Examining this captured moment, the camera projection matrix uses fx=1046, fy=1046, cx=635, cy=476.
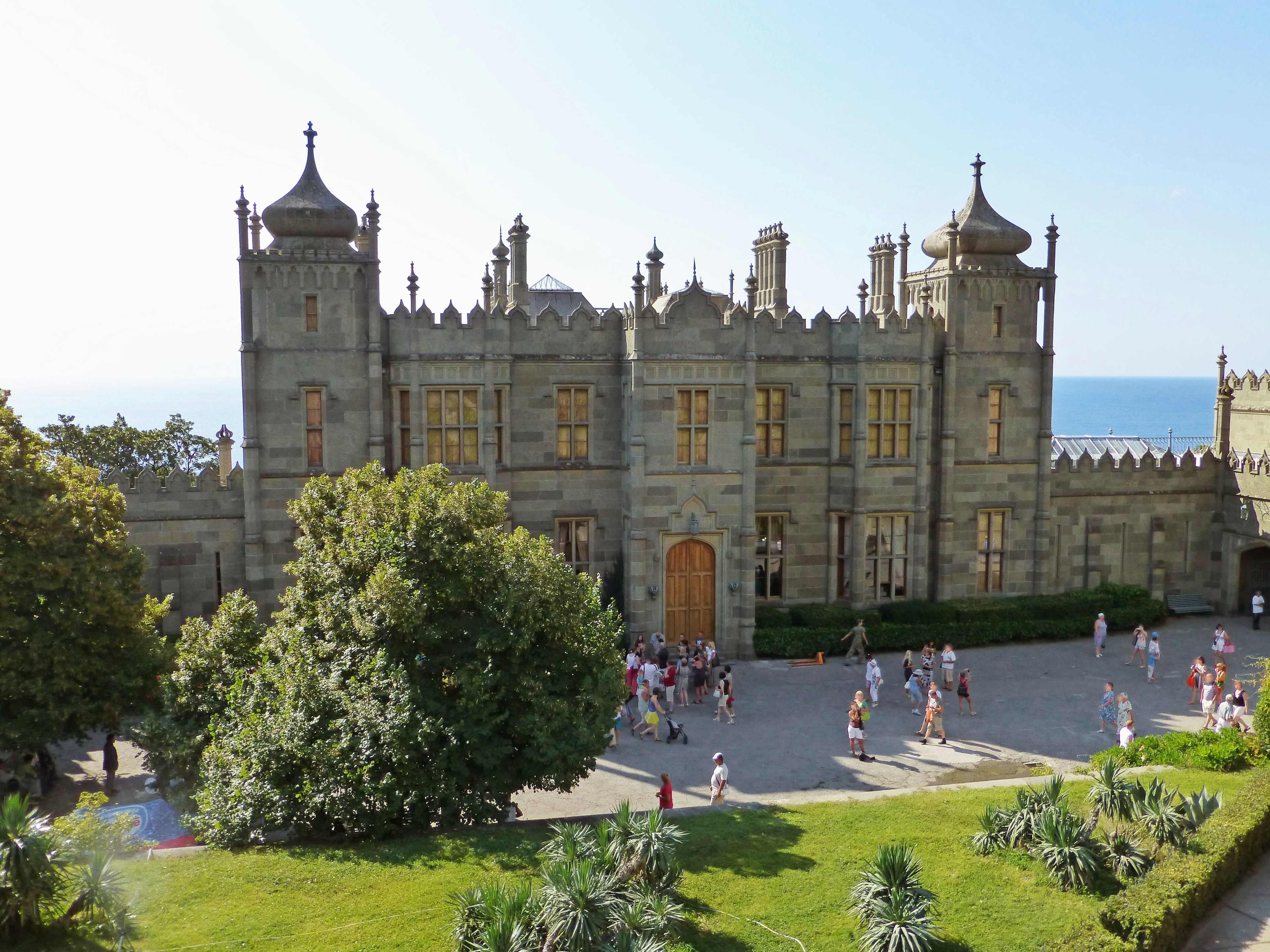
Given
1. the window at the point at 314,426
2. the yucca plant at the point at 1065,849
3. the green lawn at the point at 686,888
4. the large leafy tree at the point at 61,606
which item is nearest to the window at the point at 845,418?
the window at the point at 314,426

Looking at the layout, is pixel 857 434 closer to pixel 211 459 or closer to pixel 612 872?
pixel 612 872

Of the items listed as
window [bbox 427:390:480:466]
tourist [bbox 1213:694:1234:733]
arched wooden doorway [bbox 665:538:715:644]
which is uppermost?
window [bbox 427:390:480:466]

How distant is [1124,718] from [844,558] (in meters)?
12.4

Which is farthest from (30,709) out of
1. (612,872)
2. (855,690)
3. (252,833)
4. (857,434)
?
(857,434)

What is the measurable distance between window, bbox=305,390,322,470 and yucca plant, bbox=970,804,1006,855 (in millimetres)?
21005

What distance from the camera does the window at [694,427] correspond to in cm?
3209

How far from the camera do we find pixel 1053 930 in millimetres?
14992

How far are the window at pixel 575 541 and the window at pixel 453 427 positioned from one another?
3538 mm

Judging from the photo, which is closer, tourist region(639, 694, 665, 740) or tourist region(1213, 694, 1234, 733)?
tourist region(1213, 694, 1234, 733)

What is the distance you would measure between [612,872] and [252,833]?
6.31m

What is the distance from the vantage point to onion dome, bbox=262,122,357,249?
1179 inches

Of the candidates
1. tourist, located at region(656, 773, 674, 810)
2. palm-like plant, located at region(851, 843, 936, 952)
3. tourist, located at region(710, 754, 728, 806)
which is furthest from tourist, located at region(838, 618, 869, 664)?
palm-like plant, located at region(851, 843, 936, 952)

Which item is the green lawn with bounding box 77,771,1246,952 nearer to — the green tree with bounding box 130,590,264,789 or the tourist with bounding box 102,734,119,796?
the green tree with bounding box 130,590,264,789

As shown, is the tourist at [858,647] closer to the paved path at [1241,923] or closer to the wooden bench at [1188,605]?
the wooden bench at [1188,605]
